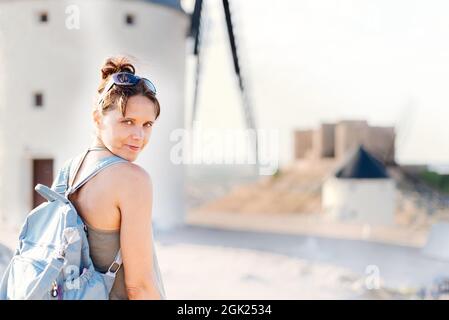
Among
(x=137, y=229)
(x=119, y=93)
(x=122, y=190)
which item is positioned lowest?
(x=137, y=229)

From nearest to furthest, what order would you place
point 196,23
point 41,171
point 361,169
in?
1. point 41,171
2. point 196,23
3. point 361,169

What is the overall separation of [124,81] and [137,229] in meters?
0.52

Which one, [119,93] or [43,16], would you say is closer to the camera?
[119,93]

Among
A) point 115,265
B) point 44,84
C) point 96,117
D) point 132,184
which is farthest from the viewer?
point 44,84

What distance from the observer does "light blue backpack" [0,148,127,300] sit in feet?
5.45

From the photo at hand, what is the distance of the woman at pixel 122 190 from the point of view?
163cm

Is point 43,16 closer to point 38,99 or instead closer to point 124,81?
point 38,99

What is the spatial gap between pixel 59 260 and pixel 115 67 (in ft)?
2.38

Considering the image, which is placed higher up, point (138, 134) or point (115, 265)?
point (138, 134)

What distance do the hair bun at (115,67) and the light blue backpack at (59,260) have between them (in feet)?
1.22

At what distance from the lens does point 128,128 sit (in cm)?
176

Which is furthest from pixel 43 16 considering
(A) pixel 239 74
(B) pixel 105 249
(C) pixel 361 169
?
(B) pixel 105 249

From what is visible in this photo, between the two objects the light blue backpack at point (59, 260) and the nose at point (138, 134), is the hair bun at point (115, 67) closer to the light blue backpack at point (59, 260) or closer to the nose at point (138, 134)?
the nose at point (138, 134)

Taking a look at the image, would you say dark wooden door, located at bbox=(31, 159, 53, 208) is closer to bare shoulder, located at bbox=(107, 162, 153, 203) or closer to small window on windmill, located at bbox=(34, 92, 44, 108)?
small window on windmill, located at bbox=(34, 92, 44, 108)
